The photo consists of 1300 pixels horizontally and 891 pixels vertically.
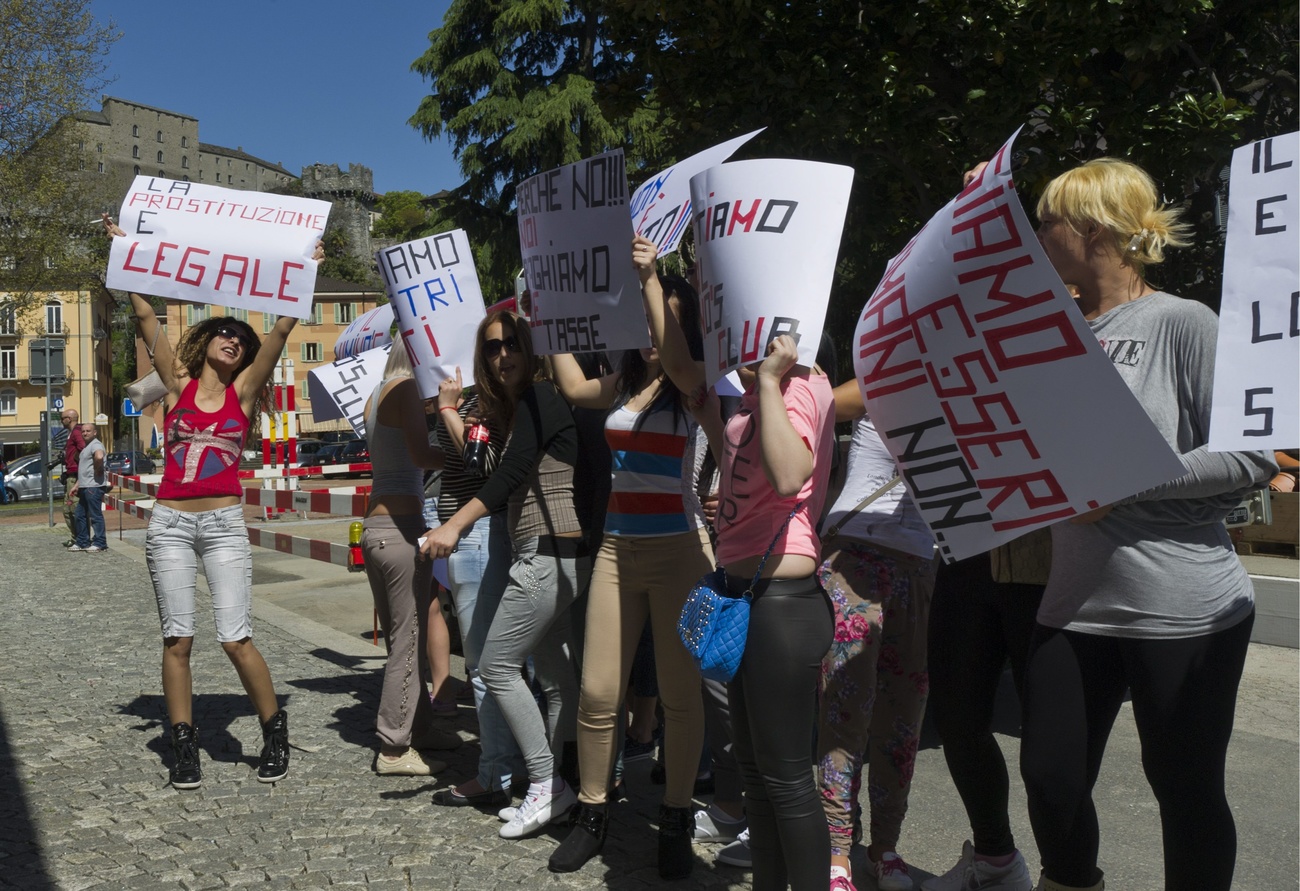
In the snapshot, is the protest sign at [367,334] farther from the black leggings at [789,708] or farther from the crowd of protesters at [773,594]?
the black leggings at [789,708]

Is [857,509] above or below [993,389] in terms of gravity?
below

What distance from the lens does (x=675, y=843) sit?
378 centimetres

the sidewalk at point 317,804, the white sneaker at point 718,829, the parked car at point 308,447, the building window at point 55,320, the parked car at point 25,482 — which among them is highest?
the building window at point 55,320

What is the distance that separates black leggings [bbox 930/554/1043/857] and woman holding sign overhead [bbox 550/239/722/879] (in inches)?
32.4

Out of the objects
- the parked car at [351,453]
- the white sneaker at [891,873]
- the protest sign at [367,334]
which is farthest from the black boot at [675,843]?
the parked car at [351,453]

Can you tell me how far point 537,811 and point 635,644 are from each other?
0.75 metres

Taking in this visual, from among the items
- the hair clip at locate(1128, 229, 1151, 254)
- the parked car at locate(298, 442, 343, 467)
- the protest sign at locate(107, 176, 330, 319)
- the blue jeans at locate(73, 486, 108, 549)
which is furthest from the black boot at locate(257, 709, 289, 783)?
the parked car at locate(298, 442, 343, 467)

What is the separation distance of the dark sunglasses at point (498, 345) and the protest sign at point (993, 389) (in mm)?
Result: 1771

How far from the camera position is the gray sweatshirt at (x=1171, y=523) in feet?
8.32

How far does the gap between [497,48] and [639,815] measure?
79.4ft

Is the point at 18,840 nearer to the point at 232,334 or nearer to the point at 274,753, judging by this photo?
the point at 274,753

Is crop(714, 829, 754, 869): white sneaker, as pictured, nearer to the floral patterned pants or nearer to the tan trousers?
the tan trousers

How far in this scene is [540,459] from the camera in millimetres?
4164

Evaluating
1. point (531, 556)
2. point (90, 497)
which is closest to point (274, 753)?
point (531, 556)
